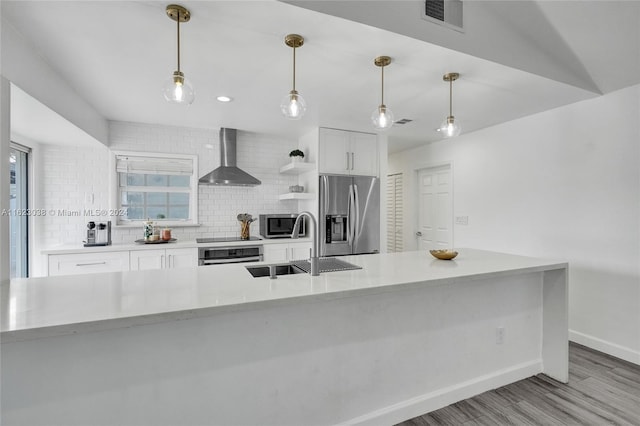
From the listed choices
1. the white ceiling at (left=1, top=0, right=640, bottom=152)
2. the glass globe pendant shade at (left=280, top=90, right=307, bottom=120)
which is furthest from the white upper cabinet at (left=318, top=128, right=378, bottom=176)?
the glass globe pendant shade at (left=280, top=90, right=307, bottom=120)

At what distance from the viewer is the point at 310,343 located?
173 cm

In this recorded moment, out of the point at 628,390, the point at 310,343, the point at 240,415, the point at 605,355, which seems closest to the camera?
the point at 240,415

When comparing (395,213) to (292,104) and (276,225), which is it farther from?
(292,104)


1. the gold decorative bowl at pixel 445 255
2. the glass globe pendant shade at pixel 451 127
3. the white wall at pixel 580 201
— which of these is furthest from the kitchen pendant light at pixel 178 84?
the white wall at pixel 580 201

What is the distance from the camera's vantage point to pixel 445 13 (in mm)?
2078

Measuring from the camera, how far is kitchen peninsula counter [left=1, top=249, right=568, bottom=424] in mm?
1281

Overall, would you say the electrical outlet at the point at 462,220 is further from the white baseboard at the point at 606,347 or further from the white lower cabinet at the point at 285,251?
the white lower cabinet at the point at 285,251

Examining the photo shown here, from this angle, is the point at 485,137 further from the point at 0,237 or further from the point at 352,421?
the point at 0,237

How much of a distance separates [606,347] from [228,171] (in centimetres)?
440

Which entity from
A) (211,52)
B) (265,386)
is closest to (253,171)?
(211,52)

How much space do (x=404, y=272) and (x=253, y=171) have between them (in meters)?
3.13

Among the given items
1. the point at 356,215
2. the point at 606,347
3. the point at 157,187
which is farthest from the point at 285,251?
the point at 606,347

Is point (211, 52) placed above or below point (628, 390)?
above

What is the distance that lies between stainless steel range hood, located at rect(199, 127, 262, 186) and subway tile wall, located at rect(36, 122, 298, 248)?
20 cm
